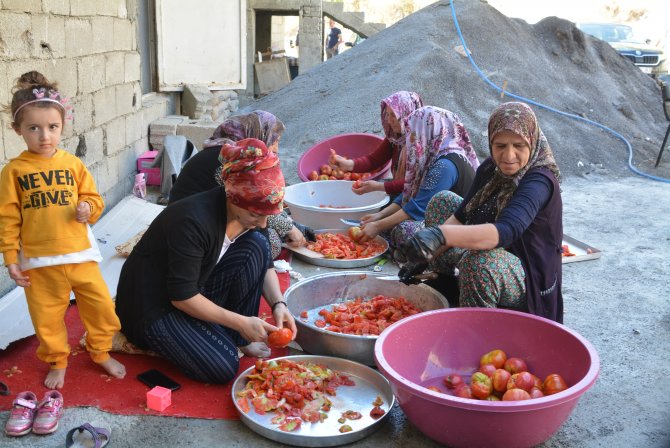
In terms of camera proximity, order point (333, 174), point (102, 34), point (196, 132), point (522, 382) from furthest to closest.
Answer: point (196, 132) < point (333, 174) < point (102, 34) < point (522, 382)

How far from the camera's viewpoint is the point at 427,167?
445 centimetres

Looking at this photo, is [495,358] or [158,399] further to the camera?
[495,358]

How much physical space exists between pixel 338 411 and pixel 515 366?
31.7 inches

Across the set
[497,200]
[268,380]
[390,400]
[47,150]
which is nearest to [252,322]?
[268,380]

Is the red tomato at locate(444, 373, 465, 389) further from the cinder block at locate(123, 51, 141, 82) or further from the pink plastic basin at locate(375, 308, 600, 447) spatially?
the cinder block at locate(123, 51, 141, 82)

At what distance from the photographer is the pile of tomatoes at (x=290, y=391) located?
2.71 meters

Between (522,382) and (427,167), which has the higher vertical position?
(427,167)

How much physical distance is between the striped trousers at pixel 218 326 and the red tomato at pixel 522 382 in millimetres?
1236

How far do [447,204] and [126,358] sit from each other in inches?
76.9

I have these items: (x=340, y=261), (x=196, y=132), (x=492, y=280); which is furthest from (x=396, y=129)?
(x=196, y=132)

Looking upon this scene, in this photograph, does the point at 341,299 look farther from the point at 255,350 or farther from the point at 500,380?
the point at 500,380

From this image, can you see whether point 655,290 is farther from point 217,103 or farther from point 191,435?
point 217,103

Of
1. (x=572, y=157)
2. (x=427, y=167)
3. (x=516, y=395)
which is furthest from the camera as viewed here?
(x=572, y=157)

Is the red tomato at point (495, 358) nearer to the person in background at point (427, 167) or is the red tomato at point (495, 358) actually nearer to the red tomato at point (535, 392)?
the red tomato at point (535, 392)
